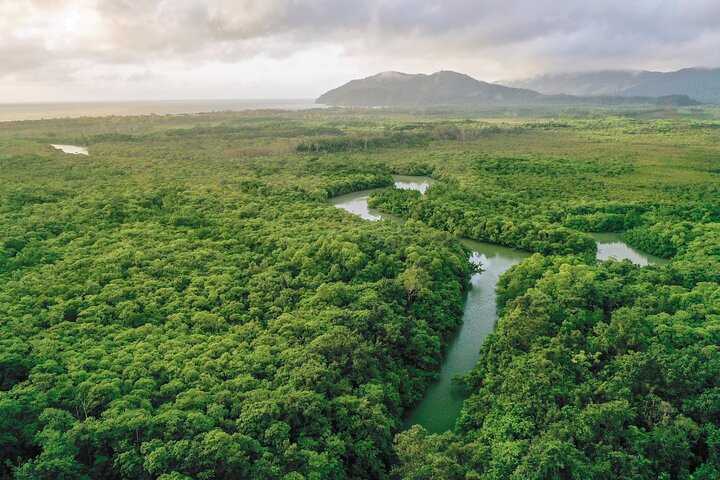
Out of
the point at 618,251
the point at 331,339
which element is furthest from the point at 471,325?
the point at 618,251

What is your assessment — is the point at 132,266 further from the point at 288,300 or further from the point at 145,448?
the point at 145,448

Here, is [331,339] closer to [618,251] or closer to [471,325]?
[471,325]

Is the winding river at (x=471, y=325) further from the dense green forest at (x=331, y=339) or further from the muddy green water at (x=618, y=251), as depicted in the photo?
the dense green forest at (x=331, y=339)

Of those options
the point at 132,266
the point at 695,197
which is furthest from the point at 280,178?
the point at 695,197

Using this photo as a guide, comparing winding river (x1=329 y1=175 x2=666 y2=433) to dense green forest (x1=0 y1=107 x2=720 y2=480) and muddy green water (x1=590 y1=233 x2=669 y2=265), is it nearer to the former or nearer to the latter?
muddy green water (x1=590 y1=233 x2=669 y2=265)

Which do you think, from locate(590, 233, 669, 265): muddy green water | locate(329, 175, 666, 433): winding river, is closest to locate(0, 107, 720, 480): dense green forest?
locate(329, 175, 666, 433): winding river

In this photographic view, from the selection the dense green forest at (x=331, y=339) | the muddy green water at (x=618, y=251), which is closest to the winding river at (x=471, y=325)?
the muddy green water at (x=618, y=251)
